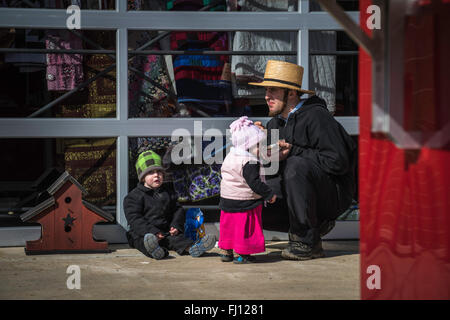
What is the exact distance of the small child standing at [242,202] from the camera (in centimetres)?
359

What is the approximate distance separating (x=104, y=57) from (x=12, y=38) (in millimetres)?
625

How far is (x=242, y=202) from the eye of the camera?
3.64 m

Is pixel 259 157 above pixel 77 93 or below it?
below

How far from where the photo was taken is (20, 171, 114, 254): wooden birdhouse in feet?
12.7

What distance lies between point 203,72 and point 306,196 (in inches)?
51.3

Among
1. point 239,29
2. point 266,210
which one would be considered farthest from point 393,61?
point 239,29

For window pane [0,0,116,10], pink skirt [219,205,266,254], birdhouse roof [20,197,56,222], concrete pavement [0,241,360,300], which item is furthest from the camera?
window pane [0,0,116,10]

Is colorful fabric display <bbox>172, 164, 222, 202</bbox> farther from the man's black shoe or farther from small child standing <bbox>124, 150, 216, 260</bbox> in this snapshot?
the man's black shoe

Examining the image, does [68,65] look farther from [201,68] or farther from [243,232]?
[243,232]

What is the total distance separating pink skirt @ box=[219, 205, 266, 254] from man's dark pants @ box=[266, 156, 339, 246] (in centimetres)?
21

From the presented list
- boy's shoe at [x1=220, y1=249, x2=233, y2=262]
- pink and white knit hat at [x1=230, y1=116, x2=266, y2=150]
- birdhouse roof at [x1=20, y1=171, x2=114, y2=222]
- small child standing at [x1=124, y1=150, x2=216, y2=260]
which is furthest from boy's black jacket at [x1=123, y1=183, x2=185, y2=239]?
pink and white knit hat at [x1=230, y1=116, x2=266, y2=150]

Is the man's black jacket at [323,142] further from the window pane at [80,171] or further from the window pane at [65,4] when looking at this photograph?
the window pane at [65,4]

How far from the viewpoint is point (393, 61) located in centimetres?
184

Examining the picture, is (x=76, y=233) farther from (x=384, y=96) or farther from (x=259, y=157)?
(x=384, y=96)
